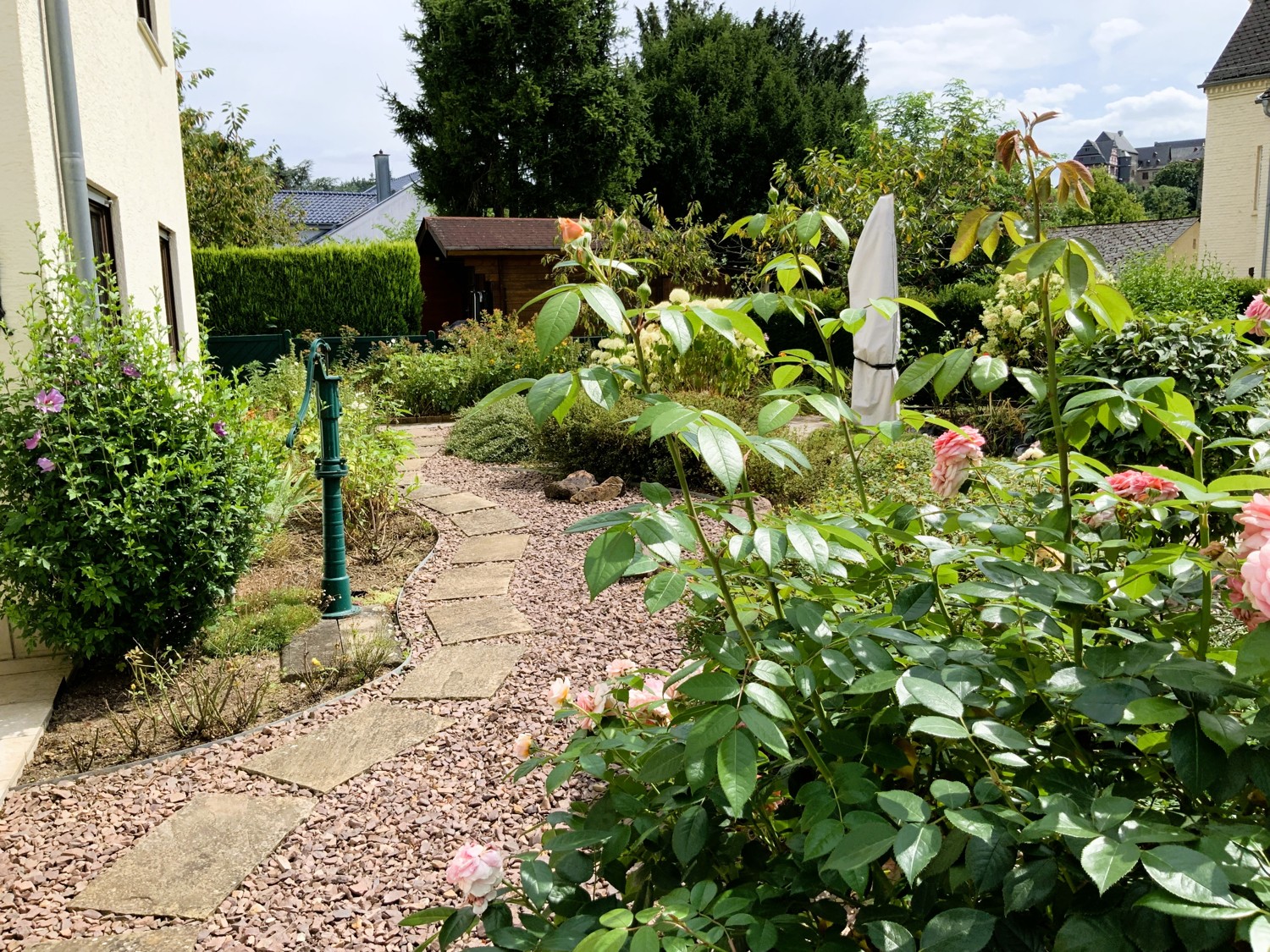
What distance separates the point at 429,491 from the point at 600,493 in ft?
5.08

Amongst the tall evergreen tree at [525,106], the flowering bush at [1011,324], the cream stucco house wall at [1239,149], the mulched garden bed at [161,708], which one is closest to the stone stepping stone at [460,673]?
the mulched garden bed at [161,708]

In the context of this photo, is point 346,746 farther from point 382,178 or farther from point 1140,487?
point 382,178

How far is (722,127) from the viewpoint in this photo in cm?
2855

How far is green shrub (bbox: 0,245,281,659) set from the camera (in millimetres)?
3631

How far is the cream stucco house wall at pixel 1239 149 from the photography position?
2042cm

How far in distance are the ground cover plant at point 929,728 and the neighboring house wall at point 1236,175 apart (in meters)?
23.3

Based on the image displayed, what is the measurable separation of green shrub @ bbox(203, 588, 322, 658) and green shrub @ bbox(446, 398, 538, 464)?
3809 mm

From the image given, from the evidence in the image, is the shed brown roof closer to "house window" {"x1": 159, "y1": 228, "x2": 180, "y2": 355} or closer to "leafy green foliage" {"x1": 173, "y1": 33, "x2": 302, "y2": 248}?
"leafy green foliage" {"x1": 173, "y1": 33, "x2": 302, "y2": 248}

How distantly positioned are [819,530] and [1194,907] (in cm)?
63

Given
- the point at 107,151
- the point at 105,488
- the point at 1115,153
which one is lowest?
the point at 105,488

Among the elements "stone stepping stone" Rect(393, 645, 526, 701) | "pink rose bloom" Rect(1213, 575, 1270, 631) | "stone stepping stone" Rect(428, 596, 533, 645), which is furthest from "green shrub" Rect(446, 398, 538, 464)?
"pink rose bloom" Rect(1213, 575, 1270, 631)

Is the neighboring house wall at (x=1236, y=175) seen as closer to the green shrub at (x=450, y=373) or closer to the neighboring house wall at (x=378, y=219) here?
the green shrub at (x=450, y=373)

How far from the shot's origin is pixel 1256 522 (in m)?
0.99

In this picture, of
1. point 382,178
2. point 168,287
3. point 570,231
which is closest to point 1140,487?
point 570,231
